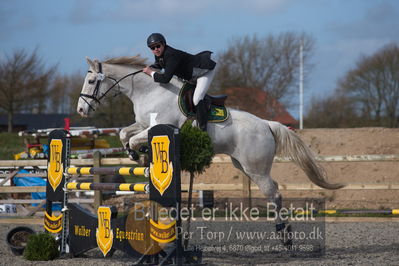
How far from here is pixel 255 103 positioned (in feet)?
75.0

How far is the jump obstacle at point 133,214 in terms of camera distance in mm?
3744

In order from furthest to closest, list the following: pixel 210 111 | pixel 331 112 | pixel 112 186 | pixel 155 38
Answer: pixel 331 112 → pixel 210 111 → pixel 155 38 → pixel 112 186

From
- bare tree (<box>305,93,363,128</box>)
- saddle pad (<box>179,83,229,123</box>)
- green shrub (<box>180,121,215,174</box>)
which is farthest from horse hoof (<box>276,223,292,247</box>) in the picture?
bare tree (<box>305,93,363,128</box>)

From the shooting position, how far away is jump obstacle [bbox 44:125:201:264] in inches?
147

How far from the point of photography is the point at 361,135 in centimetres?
1062

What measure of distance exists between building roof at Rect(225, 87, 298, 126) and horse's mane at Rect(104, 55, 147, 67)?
1722cm

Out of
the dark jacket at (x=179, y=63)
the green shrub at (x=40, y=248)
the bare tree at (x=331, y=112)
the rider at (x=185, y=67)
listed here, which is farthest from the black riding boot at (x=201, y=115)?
the bare tree at (x=331, y=112)

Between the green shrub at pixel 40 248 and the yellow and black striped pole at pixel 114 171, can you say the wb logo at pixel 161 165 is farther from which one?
the green shrub at pixel 40 248

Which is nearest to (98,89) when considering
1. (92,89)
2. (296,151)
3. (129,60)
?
(92,89)

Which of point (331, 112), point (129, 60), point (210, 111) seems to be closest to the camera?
point (210, 111)

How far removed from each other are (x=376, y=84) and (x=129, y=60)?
2183 cm

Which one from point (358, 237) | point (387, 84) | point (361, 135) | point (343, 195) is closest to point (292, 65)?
point (387, 84)

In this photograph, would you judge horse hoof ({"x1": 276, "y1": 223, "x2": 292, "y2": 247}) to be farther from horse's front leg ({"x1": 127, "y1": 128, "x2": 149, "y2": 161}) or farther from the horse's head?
the horse's head

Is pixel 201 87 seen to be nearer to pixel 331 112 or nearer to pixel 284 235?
pixel 284 235
